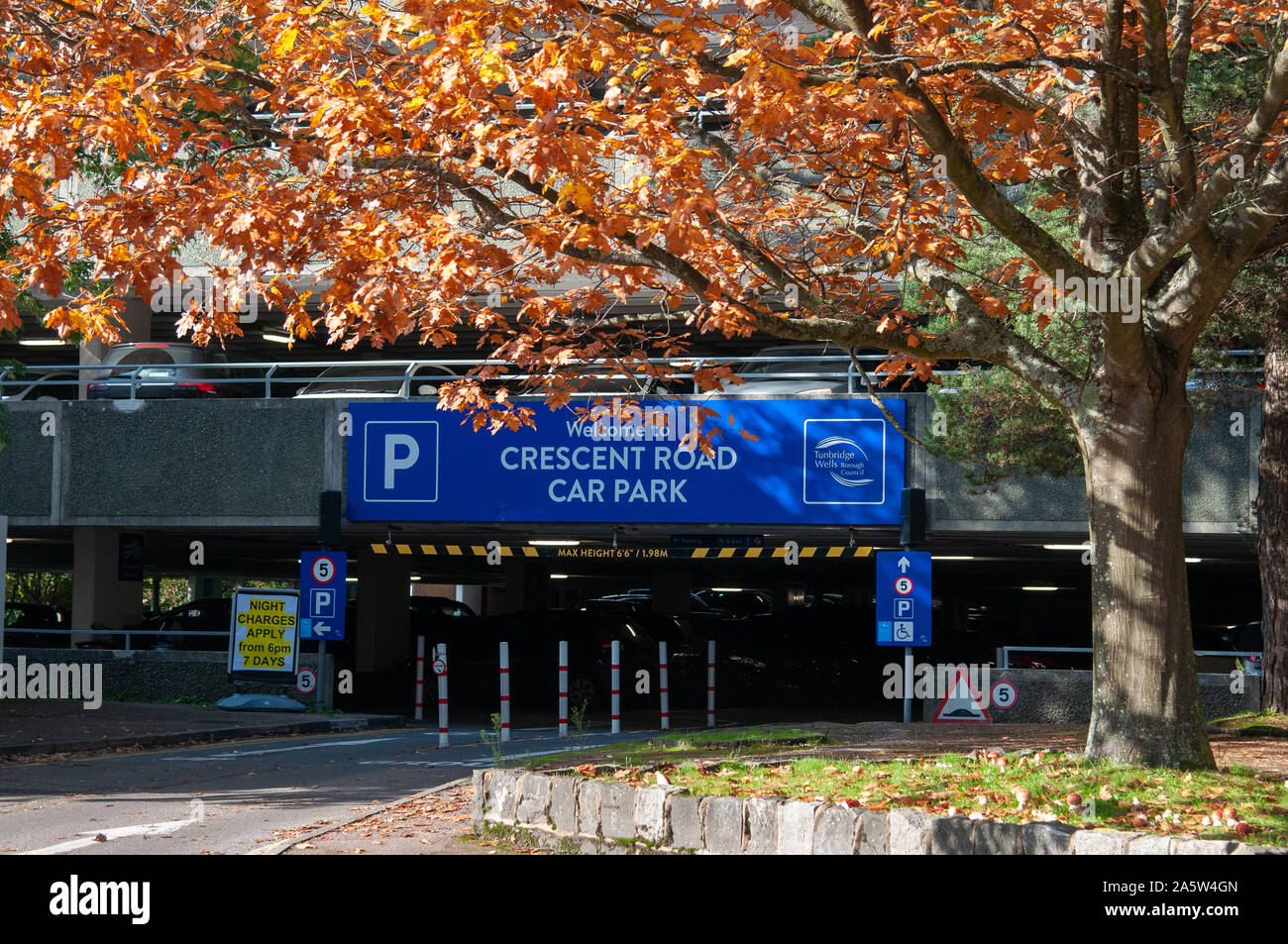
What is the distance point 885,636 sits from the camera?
53.2 ft

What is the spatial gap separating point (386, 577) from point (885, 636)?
414 inches

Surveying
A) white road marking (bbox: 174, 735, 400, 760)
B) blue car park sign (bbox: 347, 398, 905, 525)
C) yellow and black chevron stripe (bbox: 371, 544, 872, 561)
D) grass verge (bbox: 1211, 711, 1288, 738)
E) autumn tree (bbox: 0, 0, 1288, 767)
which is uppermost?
autumn tree (bbox: 0, 0, 1288, 767)

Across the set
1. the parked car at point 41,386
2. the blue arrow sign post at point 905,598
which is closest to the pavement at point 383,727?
the blue arrow sign post at point 905,598

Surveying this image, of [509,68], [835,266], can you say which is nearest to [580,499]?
[835,266]

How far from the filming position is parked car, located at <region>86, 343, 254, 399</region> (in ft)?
65.2

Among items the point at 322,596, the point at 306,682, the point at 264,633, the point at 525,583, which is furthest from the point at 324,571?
the point at 525,583

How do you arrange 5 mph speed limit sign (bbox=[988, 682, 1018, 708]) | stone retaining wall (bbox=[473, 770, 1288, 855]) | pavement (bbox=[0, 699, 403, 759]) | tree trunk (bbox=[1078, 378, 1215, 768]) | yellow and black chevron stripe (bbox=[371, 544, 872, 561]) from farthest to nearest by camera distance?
yellow and black chevron stripe (bbox=[371, 544, 872, 561]), 5 mph speed limit sign (bbox=[988, 682, 1018, 708]), pavement (bbox=[0, 699, 403, 759]), tree trunk (bbox=[1078, 378, 1215, 768]), stone retaining wall (bbox=[473, 770, 1288, 855])

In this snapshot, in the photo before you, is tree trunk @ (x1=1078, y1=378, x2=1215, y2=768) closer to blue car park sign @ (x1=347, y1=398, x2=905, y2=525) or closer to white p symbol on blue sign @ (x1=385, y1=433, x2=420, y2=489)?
blue car park sign @ (x1=347, y1=398, x2=905, y2=525)

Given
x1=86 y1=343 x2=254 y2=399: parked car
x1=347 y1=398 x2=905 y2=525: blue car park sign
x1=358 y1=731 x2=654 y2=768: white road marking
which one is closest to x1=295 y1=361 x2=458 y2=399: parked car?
x1=347 y1=398 x2=905 y2=525: blue car park sign

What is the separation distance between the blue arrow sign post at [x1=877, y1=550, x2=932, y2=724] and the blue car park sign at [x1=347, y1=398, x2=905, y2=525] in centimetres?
83

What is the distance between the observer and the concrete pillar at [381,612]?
77.6 ft

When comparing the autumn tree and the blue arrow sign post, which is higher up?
the autumn tree

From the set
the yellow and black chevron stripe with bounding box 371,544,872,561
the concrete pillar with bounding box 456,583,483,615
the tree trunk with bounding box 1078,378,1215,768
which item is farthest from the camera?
the concrete pillar with bounding box 456,583,483,615

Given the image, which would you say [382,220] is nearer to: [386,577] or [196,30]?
[196,30]
